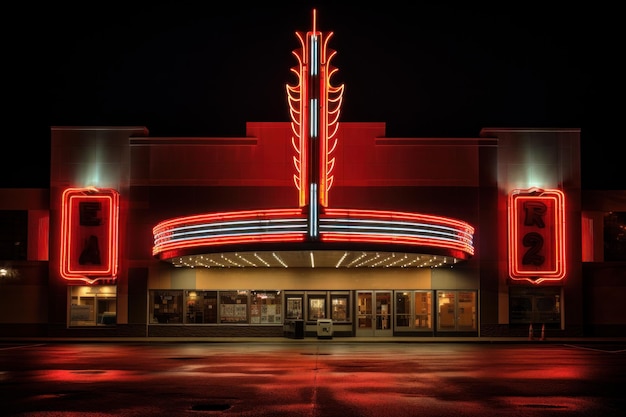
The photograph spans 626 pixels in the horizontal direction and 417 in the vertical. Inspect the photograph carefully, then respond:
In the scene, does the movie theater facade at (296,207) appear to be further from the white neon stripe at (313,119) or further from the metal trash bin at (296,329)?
the white neon stripe at (313,119)

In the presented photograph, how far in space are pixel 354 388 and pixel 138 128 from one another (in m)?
25.5

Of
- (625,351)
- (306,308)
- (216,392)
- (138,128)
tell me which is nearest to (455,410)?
(216,392)

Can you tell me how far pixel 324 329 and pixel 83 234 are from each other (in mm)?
11974

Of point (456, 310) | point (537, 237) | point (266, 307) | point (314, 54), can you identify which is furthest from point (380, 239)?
point (537, 237)

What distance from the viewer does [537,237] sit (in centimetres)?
3903

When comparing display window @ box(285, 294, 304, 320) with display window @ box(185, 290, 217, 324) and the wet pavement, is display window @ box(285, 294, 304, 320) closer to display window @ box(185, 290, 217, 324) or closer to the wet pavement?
display window @ box(185, 290, 217, 324)

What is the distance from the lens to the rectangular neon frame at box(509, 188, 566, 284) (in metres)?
38.9

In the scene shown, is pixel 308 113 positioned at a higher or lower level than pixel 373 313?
higher

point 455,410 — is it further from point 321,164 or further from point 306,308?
point 306,308

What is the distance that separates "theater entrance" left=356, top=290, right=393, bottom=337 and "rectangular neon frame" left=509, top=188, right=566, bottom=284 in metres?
6.03

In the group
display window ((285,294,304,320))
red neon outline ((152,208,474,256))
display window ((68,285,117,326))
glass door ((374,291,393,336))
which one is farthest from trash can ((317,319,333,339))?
display window ((68,285,117,326))

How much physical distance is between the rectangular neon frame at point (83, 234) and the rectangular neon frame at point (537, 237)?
18444 mm

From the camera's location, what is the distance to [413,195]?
39.8m

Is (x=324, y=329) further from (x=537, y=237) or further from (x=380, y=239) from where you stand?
(x=537, y=237)
